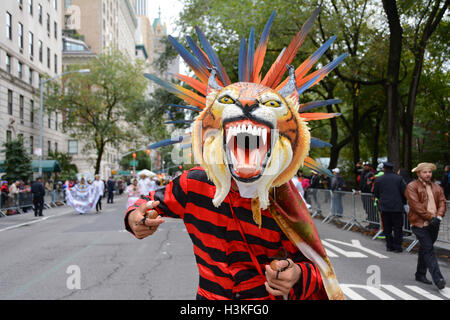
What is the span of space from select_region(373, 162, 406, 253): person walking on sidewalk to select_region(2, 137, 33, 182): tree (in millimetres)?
20065

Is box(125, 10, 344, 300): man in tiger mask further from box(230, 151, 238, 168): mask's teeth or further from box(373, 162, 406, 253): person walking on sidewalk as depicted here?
box(373, 162, 406, 253): person walking on sidewalk

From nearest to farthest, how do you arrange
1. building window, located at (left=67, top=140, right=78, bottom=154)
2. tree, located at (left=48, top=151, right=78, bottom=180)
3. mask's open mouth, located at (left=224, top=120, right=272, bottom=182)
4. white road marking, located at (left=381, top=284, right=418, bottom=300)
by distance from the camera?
mask's open mouth, located at (left=224, top=120, right=272, bottom=182), white road marking, located at (left=381, top=284, right=418, bottom=300), tree, located at (left=48, top=151, right=78, bottom=180), building window, located at (left=67, top=140, right=78, bottom=154)

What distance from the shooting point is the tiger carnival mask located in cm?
153

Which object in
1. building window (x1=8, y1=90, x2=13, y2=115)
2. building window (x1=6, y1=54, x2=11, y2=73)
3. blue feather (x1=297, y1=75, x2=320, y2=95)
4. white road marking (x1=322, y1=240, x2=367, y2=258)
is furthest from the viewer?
building window (x1=8, y1=90, x2=13, y2=115)

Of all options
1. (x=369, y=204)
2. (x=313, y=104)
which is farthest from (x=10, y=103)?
(x=313, y=104)

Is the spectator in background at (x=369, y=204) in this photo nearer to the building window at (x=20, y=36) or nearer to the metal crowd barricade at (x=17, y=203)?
the metal crowd barricade at (x=17, y=203)

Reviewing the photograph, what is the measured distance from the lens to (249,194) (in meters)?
1.62

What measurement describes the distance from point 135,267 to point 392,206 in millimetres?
5613

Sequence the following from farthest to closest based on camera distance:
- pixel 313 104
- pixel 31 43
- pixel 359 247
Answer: pixel 31 43 → pixel 359 247 → pixel 313 104

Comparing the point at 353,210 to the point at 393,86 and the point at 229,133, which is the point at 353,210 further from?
the point at 229,133

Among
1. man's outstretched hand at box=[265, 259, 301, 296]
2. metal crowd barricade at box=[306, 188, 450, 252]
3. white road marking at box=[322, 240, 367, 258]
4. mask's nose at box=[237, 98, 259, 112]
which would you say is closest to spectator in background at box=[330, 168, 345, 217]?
metal crowd barricade at box=[306, 188, 450, 252]

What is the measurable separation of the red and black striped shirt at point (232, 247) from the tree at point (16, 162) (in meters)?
23.6

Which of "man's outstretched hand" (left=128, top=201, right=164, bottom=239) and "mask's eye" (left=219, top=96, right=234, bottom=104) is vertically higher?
"mask's eye" (left=219, top=96, right=234, bottom=104)

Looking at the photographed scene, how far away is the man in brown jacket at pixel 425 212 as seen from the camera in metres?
6.54
